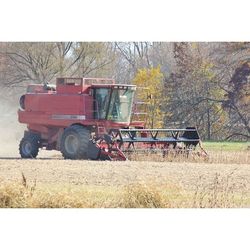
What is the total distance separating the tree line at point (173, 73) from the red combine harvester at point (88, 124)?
1.26 ft

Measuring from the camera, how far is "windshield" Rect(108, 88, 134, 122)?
1664 centimetres

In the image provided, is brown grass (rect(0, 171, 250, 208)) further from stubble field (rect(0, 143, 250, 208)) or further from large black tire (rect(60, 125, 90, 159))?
large black tire (rect(60, 125, 90, 159))

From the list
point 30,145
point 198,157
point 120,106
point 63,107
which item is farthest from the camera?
point 30,145

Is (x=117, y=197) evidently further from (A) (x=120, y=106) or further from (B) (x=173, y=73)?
(A) (x=120, y=106)

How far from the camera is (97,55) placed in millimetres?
15133

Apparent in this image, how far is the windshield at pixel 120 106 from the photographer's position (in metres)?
16.6

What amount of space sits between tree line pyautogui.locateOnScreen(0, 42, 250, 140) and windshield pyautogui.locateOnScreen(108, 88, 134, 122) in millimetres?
580

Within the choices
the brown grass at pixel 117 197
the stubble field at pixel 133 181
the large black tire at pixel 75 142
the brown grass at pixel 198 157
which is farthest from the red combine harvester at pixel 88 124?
the brown grass at pixel 117 197

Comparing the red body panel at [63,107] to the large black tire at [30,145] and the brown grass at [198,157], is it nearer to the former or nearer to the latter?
the large black tire at [30,145]

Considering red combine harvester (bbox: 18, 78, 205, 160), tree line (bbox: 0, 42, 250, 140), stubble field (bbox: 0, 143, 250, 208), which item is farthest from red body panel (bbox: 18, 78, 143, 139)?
stubble field (bbox: 0, 143, 250, 208)

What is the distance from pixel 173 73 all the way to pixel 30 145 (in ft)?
12.0

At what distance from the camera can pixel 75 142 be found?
1686 cm

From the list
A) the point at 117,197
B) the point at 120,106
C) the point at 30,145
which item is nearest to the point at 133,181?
the point at 117,197

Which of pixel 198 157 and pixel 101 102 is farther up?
pixel 101 102
